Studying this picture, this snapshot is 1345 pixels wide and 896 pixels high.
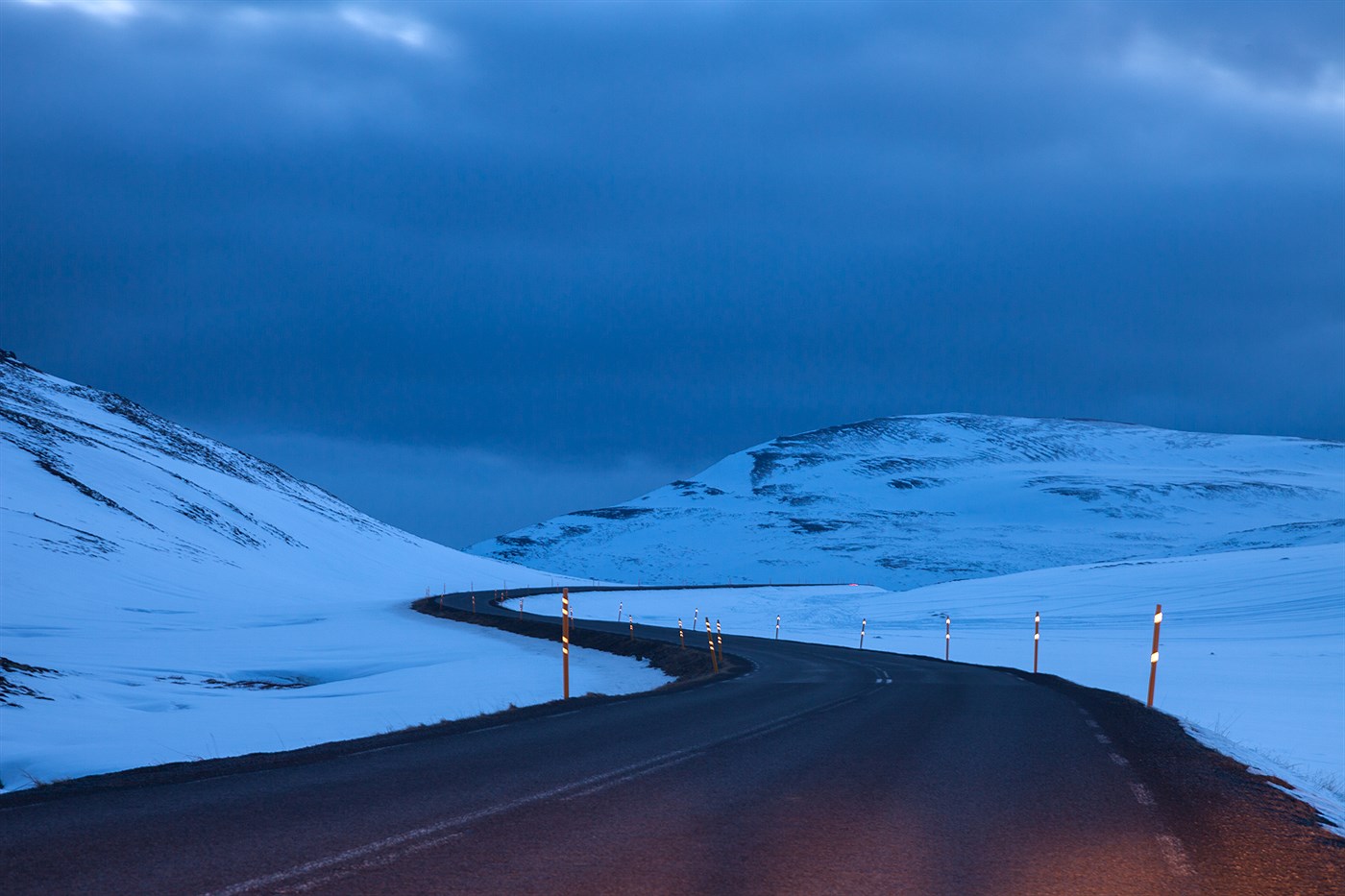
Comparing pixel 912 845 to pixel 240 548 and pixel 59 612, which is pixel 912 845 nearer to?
pixel 59 612

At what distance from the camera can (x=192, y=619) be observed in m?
48.8

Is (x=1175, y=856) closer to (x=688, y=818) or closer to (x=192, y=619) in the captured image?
(x=688, y=818)

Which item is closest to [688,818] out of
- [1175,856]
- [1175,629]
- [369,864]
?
[369,864]

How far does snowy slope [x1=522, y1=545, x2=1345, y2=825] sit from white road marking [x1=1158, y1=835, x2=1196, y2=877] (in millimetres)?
2303

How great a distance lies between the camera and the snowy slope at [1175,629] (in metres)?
19.6

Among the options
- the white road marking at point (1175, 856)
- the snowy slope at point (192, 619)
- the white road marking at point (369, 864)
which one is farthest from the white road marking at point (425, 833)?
the snowy slope at point (192, 619)

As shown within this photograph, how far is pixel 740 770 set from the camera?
35.4 feet

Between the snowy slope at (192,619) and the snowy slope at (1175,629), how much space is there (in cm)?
1249

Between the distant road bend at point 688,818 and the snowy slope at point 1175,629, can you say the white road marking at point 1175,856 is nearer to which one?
the distant road bend at point 688,818

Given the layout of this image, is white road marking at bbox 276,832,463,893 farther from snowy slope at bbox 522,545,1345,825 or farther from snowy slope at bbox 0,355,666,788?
snowy slope at bbox 522,545,1345,825

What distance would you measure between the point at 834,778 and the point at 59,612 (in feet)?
136

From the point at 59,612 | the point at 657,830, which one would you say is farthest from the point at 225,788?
the point at 59,612

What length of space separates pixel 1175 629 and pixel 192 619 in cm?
4002

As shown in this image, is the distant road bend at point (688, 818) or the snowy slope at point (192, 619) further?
the snowy slope at point (192, 619)
